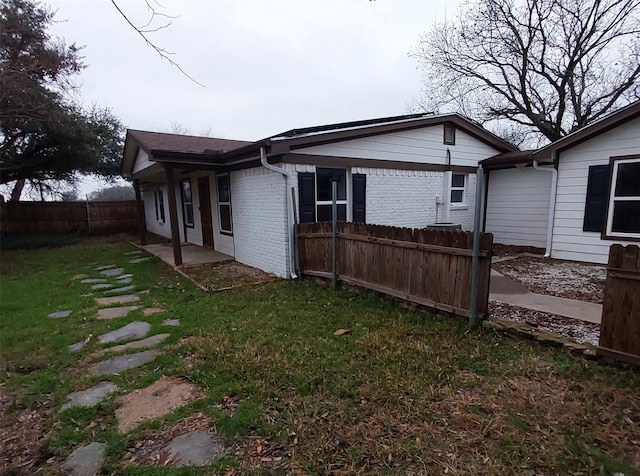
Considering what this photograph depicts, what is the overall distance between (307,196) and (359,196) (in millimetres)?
1404

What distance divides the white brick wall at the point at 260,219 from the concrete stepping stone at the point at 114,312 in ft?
8.68

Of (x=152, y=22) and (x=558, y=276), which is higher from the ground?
(x=152, y=22)

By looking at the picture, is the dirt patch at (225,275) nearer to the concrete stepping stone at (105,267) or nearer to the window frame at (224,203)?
the window frame at (224,203)

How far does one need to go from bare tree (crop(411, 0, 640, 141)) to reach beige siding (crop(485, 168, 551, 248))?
838cm

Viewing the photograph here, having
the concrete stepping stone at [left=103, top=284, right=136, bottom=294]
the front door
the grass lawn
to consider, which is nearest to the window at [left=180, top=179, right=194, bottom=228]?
the front door

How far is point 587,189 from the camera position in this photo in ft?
23.0

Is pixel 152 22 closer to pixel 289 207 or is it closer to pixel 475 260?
pixel 475 260

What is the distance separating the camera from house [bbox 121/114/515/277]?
647 cm

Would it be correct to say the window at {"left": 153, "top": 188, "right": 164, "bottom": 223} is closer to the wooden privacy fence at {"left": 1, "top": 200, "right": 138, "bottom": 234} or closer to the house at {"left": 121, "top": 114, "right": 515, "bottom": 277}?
the wooden privacy fence at {"left": 1, "top": 200, "right": 138, "bottom": 234}

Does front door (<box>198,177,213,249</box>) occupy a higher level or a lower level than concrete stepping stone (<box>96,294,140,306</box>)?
higher

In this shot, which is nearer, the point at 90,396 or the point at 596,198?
the point at 90,396

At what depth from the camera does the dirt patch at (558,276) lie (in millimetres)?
5086

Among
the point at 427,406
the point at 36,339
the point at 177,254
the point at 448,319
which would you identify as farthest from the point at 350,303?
the point at 177,254

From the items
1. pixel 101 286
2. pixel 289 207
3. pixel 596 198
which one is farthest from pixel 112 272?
pixel 596 198
